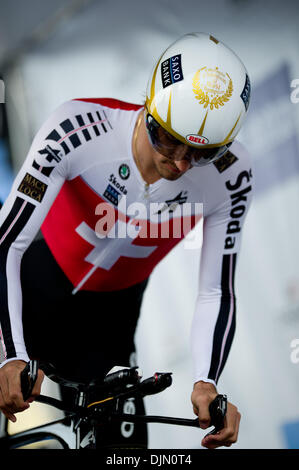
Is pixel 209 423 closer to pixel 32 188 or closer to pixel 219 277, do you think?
pixel 219 277

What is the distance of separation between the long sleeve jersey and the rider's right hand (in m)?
0.36

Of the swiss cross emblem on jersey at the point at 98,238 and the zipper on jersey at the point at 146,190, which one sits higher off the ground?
the zipper on jersey at the point at 146,190

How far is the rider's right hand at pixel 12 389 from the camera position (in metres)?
1.03

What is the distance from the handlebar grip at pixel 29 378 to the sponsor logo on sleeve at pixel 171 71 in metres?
0.73

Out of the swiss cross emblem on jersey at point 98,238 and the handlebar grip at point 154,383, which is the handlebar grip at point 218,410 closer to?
the handlebar grip at point 154,383

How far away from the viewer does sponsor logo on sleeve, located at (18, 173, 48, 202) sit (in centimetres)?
133

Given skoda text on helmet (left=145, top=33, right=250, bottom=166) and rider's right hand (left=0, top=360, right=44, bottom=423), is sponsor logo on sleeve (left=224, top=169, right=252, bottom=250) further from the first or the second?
rider's right hand (left=0, top=360, right=44, bottom=423)

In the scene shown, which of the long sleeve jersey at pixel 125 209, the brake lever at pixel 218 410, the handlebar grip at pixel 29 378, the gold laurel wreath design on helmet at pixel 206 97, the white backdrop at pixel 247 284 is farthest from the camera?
the white backdrop at pixel 247 284

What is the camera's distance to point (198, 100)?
1.25m

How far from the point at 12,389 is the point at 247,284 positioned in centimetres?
172

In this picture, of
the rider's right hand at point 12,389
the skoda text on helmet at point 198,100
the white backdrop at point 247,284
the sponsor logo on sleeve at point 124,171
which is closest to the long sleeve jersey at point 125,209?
the sponsor logo on sleeve at point 124,171

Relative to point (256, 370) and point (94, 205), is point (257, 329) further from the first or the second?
point (94, 205)

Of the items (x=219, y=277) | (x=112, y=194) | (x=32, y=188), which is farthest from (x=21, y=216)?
(x=219, y=277)

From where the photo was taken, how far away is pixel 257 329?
260cm
